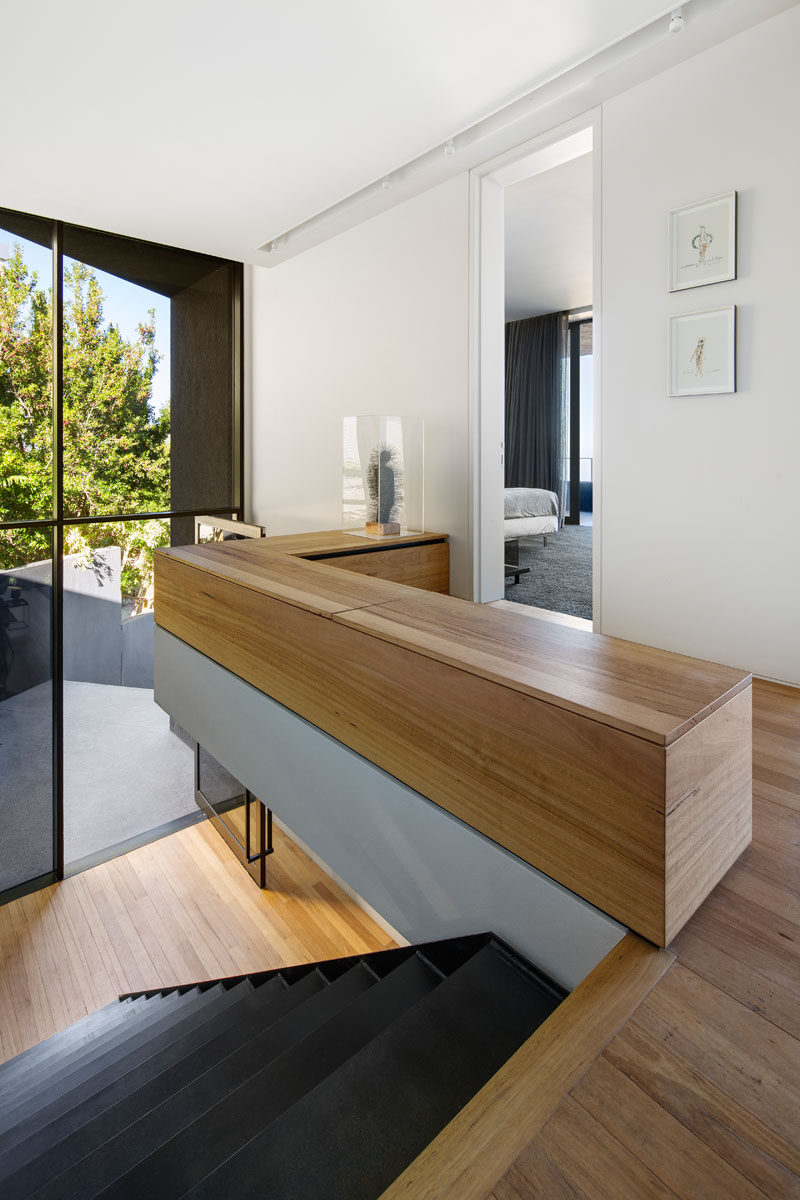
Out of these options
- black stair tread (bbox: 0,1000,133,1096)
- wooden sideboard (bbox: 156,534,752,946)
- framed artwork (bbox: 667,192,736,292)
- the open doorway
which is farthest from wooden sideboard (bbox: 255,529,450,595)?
black stair tread (bbox: 0,1000,133,1096)

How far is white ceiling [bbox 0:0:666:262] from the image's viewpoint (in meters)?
1.93

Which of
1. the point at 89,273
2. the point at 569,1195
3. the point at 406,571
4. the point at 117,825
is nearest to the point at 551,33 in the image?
the point at 406,571

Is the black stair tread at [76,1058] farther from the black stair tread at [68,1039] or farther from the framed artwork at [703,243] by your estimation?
the framed artwork at [703,243]

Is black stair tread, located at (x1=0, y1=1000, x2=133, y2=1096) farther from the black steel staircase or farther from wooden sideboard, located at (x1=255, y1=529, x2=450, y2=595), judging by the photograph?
wooden sideboard, located at (x1=255, y1=529, x2=450, y2=595)

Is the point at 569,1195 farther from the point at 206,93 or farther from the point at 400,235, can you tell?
the point at 400,235

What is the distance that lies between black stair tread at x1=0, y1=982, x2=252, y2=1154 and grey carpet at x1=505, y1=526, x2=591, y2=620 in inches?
87.8

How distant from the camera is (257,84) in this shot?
2.27 m

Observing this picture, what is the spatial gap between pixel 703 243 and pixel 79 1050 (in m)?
3.73

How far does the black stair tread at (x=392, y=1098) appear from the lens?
790 mm

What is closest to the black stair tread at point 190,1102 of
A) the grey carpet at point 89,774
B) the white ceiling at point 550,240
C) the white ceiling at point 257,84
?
the white ceiling at point 257,84

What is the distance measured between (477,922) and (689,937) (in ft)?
1.33

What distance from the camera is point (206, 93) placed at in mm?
2332

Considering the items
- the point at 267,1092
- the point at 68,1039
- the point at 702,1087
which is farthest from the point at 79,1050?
the point at 702,1087

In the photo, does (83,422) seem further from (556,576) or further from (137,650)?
(556,576)
